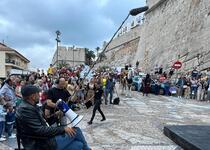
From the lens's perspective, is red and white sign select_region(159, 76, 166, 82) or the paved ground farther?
red and white sign select_region(159, 76, 166, 82)

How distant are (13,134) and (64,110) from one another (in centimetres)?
481

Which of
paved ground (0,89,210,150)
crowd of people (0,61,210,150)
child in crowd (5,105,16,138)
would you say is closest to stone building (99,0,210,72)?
crowd of people (0,61,210,150)

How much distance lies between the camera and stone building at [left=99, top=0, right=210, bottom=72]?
29.0 metres

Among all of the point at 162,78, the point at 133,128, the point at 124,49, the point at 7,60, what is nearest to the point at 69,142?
the point at 133,128

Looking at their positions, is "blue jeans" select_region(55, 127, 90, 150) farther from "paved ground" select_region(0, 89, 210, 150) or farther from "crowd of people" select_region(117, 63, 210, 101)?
"crowd of people" select_region(117, 63, 210, 101)

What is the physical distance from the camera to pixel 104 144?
336 inches

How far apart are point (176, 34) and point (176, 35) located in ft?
0.56

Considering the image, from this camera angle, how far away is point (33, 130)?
4.18 meters

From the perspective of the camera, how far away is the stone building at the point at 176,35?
29.0 m

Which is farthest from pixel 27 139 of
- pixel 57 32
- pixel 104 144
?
pixel 57 32

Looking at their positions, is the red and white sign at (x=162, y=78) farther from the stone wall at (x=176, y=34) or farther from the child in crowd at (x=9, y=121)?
the child in crowd at (x=9, y=121)

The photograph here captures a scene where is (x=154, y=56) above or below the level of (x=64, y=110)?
above

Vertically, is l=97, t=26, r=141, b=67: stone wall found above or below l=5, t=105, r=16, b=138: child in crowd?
above

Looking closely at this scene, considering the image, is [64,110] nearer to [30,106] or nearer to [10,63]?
[30,106]
